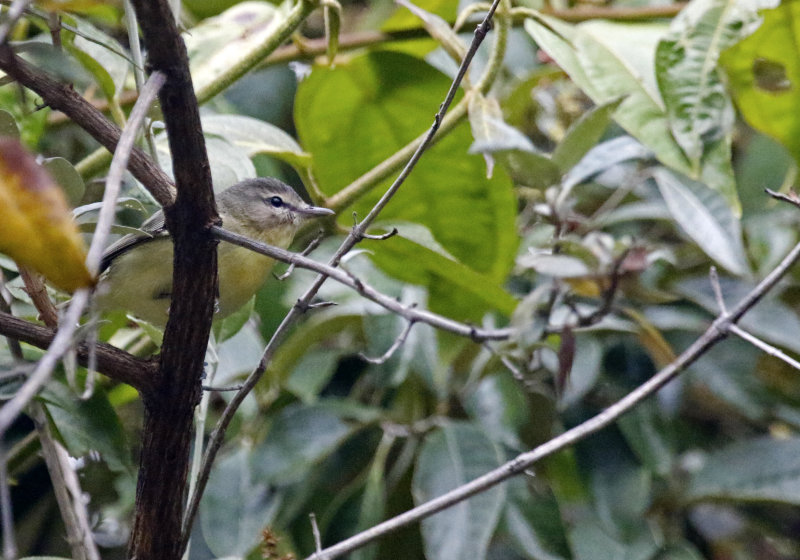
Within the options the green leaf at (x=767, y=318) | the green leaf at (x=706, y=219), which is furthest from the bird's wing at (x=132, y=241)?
the green leaf at (x=767, y=318)

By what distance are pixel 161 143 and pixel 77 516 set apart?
0.83 m

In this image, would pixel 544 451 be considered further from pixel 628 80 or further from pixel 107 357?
pixel 628 80

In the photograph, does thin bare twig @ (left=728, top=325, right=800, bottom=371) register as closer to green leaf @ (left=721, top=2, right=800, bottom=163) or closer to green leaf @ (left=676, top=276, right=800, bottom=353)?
green leaf @ (left=721, top=2, right=800, bottom=163)

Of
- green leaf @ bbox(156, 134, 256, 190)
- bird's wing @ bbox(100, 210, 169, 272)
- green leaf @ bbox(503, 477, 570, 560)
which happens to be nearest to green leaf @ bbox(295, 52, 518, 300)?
green leaf @ bbox(156, 134, 256, 190)

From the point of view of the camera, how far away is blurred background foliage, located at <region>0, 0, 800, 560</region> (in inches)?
75.9

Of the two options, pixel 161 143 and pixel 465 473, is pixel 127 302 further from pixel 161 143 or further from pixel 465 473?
pixel 465 473

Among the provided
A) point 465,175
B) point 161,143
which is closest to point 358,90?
point 465,175

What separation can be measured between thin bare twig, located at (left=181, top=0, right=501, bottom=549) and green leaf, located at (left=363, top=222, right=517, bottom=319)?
1.80 feet

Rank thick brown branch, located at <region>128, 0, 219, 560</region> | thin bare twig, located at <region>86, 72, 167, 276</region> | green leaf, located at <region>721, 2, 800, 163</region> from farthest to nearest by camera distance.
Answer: green leaf, located at <region>721, 2, 800, 163</region> → thick brown branch, located at <region>128, 0, 219, 560</region> → thin bare twig, located at <region>86, 72, 167, 276</region>

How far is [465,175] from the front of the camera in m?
2.23

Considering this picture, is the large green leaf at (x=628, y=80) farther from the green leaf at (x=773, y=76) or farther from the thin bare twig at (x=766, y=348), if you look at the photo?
the thin bare twig at (x=766, y=348)

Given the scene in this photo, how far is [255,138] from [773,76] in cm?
130

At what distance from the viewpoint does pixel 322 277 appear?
4.13ft

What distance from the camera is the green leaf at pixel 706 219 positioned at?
2.17 meters
